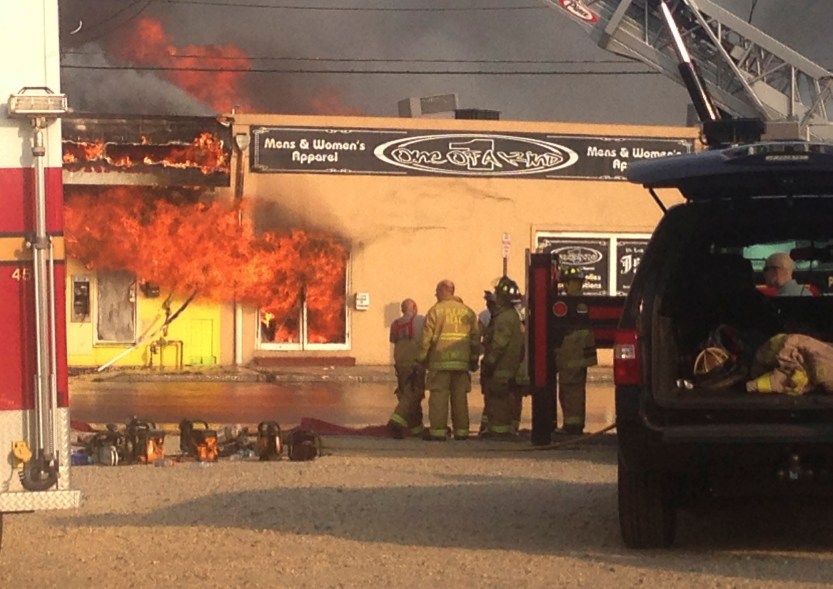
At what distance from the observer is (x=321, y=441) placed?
1484 centimetres

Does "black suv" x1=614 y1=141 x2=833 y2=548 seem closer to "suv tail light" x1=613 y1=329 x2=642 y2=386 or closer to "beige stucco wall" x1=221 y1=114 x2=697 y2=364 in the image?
"suv tail light" x1=613 y1=329 x2=642 y2=386

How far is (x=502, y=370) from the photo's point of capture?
54.0ft

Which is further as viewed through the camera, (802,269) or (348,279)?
(348,279)

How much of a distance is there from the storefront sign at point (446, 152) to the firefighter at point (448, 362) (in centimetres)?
1494

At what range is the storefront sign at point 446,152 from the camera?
3123cm

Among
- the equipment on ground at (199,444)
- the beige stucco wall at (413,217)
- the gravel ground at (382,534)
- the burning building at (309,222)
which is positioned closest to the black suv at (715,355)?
the gravel ground at (382,534)

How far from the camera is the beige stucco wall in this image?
31.2 meters

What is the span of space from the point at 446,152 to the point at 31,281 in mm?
24741

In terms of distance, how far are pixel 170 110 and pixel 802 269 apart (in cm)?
Answer: 2702

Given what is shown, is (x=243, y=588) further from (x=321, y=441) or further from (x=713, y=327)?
(x=321, y=441)

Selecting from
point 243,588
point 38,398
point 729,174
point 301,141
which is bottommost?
point 243,588

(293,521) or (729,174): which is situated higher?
(729,174)

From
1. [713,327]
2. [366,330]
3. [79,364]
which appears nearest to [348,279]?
[366,330]

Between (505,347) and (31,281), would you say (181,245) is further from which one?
(31,281)
